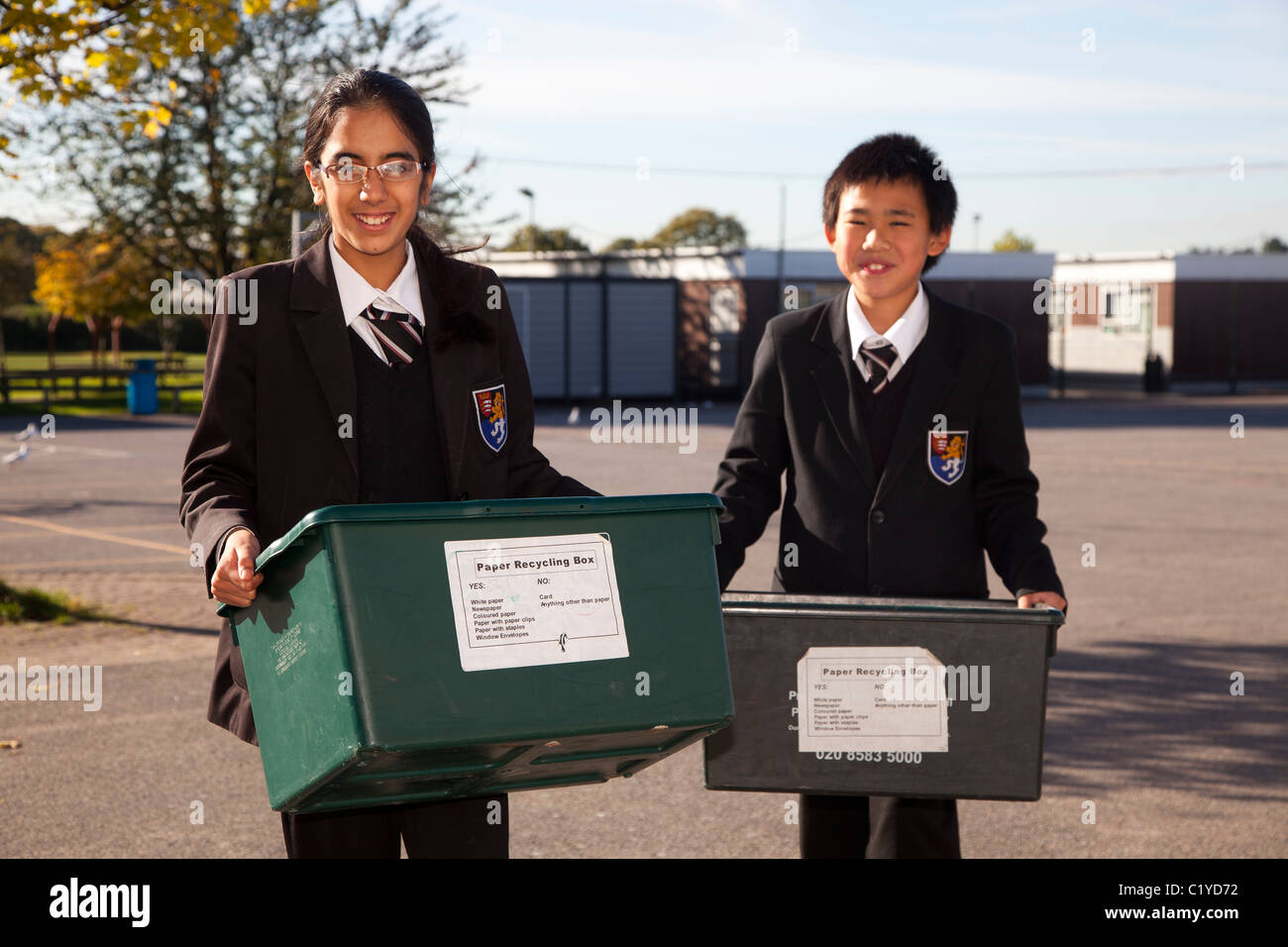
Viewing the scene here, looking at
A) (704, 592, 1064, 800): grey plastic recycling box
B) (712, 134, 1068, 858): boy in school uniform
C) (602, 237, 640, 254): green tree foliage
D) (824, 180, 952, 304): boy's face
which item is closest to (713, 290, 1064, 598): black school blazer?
(712, 134, 1068, 858): boy in school uniform

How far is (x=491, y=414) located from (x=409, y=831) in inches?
32.9

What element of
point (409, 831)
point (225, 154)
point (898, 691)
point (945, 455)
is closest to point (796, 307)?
point (225, 154)

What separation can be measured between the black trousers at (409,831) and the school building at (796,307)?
26.9 m

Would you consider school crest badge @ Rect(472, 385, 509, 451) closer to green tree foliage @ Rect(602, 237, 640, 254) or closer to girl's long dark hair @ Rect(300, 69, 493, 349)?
girl's long dark hair @ Rect(300, 69, 493, 349)

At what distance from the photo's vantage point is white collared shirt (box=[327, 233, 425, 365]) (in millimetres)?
2627

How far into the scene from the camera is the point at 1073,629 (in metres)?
8.14

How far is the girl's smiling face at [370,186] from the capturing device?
255 centimetres

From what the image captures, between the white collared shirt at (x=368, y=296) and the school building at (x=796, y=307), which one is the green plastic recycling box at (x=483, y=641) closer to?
the white collared shirt at (x=368, y=296)

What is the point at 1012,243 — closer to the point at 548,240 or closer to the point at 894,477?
the point at 548,240

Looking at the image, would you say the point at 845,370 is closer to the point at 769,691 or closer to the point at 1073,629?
the point at 769,691

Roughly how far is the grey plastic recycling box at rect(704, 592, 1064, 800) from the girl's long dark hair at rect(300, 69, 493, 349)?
79cm

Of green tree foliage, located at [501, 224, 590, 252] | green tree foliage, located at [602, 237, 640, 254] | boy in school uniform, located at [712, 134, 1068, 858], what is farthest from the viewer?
green tree foliage, located at [602, 237, 640, 254]
